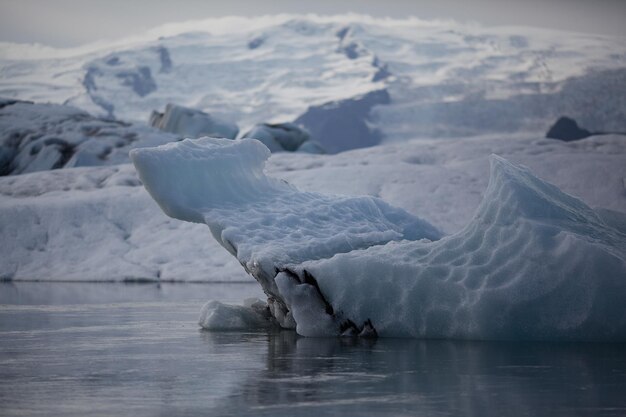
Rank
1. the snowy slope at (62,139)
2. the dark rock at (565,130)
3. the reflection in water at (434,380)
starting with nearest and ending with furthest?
1. the reflection in water at (434,380)
2. the snowy slope at (62,139)
3. the dark rock at (565,130)

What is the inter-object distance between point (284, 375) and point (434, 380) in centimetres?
93

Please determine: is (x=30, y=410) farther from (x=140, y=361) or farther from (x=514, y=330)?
(x=514, y=330)

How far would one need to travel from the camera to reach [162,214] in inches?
925

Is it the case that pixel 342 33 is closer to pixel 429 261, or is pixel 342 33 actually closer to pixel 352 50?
pixel 352 50

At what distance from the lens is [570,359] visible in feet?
22.6

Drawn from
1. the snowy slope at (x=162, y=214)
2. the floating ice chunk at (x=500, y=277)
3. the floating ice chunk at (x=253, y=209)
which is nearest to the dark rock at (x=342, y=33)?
the snowy slope at (x=162, y=214)

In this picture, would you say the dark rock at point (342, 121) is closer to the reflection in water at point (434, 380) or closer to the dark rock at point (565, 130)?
the dark rock at point (565, 130)

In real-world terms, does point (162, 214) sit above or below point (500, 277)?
below

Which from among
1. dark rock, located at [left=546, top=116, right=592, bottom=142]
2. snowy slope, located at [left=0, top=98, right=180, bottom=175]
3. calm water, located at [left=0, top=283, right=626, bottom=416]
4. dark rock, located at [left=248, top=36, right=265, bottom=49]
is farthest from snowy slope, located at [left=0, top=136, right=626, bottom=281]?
dark rock, located at [left=248, top=36, right=265, bottom=49]

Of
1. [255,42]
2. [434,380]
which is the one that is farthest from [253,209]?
[255,42]

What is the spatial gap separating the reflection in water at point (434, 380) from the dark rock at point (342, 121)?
226 feet

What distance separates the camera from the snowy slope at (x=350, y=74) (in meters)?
74.5

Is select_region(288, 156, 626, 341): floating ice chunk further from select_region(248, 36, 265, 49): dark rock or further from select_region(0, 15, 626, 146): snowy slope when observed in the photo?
select_region(248, 36, 265, 49): dark rock

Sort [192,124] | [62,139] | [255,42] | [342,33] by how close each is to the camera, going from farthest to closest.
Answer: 1. [342,33]
2. [255,42]
3. [192,124]
4. [62,139]
